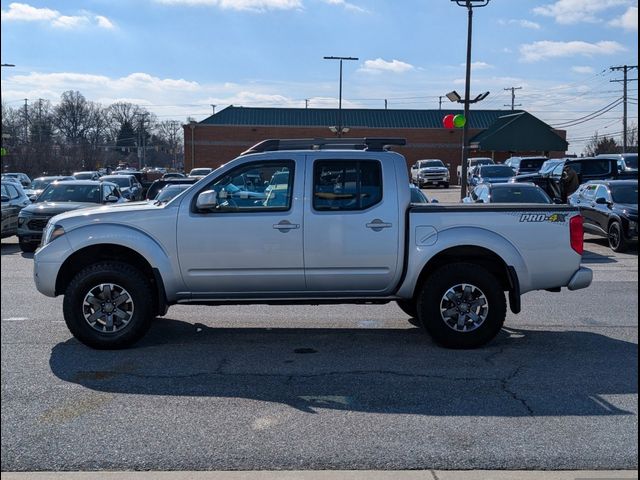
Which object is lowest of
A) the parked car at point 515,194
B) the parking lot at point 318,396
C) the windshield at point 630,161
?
the parking lot at point 318,396

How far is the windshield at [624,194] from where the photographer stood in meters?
17.3

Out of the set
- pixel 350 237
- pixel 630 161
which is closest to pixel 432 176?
pixel 630 161

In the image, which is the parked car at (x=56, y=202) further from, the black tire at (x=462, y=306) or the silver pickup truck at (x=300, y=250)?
the black tire at (x=462, y=306)

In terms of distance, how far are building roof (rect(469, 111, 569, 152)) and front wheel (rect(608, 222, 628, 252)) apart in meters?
38.6

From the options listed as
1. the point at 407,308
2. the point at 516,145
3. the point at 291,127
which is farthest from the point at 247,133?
the point at 407,308

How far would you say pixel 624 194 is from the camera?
57.6 feet

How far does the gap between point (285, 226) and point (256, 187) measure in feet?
1.72

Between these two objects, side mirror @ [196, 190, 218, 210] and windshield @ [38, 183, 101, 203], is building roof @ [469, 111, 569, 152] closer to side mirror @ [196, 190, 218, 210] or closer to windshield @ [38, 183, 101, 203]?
windshield @ [38, 183, 101, 203]

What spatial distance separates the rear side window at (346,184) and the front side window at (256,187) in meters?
0.29

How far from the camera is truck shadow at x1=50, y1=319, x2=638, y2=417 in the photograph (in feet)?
18.9

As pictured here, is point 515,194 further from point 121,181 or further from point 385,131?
point 385,131

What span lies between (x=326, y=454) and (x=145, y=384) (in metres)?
2.17

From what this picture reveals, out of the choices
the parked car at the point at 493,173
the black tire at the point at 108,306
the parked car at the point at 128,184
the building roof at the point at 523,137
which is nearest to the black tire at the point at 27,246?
the black tire at the point at 108,306

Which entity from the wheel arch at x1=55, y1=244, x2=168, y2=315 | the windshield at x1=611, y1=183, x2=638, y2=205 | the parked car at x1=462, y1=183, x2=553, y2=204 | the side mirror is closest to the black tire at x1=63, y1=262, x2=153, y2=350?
the wheel arch at x1=55, y1=244, x2=168, y2=315
